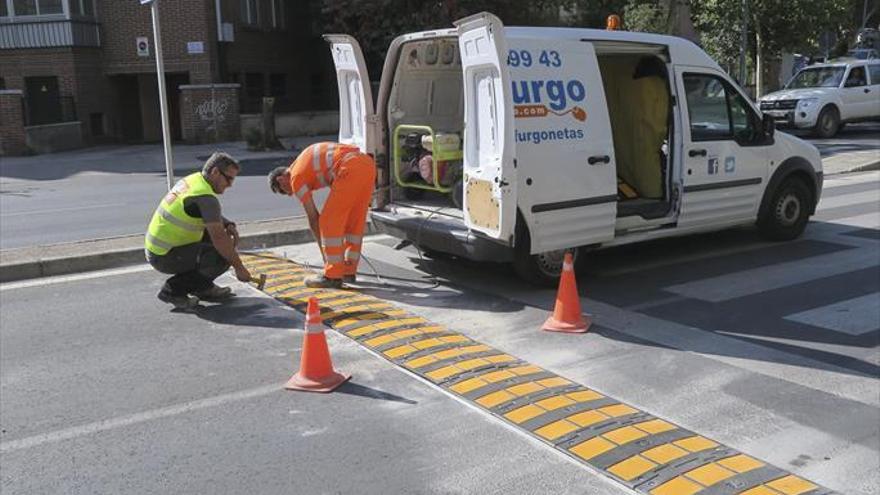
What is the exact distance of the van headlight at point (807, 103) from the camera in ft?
72.9

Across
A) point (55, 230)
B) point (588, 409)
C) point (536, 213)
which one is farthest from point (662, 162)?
point (55, 230)

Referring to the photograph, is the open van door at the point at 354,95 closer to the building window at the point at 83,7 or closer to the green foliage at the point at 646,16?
the green foliage at the point at 646,16

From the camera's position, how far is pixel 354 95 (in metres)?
8.28

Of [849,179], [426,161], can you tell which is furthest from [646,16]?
[426,161]

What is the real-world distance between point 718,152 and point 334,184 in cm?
380

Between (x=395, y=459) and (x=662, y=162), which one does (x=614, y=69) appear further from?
(x=395, y=459)

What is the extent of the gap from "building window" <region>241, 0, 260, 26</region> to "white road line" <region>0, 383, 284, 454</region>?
24068 millimetres

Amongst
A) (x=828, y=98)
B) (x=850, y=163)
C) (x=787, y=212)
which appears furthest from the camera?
(x=828, y=98)

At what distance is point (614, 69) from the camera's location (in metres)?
8.66

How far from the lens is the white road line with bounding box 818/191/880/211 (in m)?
11.5

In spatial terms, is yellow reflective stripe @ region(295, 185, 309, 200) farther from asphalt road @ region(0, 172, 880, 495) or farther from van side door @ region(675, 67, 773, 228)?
van side door @ region(675, 67, 773, 228)

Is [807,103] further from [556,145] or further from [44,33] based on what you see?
[44,33]

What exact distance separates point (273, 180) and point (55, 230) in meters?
5.13

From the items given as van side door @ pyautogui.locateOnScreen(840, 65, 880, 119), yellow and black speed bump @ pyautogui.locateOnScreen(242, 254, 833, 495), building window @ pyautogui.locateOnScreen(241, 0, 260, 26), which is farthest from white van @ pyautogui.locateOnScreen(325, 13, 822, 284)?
building window @ pyautogui.locateOnScreen(241, 0, 260, 26)
